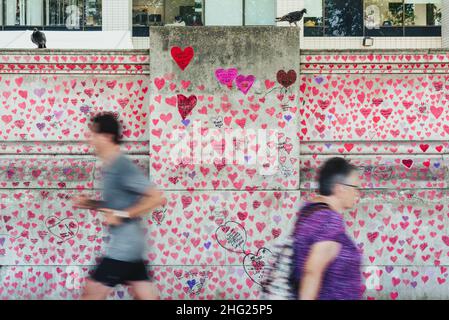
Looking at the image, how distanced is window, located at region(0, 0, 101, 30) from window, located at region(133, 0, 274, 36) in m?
1.29

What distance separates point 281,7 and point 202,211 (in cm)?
1237

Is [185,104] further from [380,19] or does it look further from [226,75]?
[380,19]

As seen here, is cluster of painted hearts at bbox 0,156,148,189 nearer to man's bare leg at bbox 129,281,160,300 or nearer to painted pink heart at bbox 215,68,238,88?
painted pink heart at bbox 215,68,238,88

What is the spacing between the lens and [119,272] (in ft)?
14.8

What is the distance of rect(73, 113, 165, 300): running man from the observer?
4.50 m

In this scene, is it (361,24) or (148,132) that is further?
(361,24)

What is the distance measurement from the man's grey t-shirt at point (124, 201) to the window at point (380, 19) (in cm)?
1564

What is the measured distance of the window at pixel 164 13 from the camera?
19.0 meters

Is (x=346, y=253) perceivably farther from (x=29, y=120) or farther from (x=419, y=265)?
(x=29, y=120)

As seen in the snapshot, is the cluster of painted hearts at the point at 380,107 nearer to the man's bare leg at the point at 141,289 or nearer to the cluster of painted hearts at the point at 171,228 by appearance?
the cluster of painted hearts at the point at 171,228

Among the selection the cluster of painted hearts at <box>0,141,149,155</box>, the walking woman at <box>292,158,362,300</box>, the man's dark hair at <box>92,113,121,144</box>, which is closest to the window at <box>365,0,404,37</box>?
the cluster of painted hearts at <box>0,141,149,155</box>

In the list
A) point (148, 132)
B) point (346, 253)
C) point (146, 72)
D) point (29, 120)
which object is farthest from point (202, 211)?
point (346, 253)

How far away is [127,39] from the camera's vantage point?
1551cm

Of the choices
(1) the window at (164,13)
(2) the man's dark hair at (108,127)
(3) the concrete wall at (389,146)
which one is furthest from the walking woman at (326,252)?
(1) the window at (164,13)
